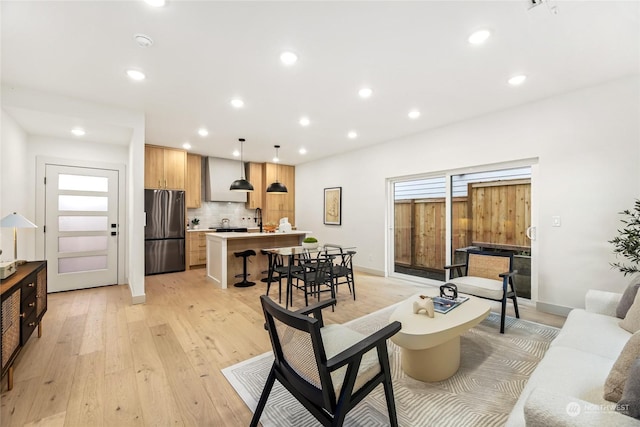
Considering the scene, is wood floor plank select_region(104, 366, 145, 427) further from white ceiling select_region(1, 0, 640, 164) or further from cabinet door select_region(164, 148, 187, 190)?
cabinet door select_region(164, 148, 187, 190)

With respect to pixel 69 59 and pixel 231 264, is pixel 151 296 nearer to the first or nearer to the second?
pixel 231 264

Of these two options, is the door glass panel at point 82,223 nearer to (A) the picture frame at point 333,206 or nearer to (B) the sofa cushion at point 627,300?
(A) the picture frame at point 333,206

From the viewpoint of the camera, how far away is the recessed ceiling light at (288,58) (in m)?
2.48

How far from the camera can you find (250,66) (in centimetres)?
271

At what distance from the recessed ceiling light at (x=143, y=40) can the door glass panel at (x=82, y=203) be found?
11.3ft

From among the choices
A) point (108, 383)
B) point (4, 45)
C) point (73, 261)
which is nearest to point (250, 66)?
point (4, 45)

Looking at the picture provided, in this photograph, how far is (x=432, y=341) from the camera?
1.90 m

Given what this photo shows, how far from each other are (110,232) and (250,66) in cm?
401

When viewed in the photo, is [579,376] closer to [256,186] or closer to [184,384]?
[184,384]

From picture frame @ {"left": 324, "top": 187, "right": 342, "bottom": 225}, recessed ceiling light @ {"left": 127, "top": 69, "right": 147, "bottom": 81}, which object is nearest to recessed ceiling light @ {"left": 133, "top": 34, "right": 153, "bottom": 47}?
recessed ceiling light @ {"left": 127, "top": 69, "right": 147, "bottom": 81}

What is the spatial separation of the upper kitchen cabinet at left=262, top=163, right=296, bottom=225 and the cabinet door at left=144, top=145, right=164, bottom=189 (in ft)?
8.10

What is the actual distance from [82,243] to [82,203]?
26.0 inches

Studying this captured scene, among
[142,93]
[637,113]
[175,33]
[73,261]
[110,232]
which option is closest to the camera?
[175,33]

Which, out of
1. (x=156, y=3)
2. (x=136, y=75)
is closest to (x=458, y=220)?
(x=156, y=3)
